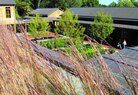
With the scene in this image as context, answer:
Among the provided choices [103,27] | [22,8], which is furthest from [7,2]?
[22,8]

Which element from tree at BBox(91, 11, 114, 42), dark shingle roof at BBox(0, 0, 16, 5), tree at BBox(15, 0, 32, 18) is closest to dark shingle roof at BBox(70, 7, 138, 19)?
tree at BBox(91, 11, 114, 42)

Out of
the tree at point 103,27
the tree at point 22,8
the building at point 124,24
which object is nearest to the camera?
the building at point 124,24

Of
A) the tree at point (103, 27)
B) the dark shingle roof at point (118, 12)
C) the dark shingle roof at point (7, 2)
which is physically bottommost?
the tree at point (103, 27)

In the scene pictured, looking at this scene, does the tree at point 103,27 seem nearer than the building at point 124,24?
No

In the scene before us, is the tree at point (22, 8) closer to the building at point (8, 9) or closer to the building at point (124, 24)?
the building at point (124, 24)

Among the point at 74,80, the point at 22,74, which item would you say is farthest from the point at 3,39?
the point at 74,80

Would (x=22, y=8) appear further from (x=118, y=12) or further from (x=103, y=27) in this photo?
(x=103, y=27)

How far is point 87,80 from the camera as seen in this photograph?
175 cm

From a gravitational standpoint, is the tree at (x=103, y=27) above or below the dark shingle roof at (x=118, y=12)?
below

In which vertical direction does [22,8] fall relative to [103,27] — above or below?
above

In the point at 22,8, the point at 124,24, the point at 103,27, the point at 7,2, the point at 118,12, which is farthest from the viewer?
the point at 22,8

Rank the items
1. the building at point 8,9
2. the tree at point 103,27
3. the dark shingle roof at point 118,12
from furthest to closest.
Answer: the building at point 8,9
the dark shingle roof at point 118,12
the tree at point 103,27

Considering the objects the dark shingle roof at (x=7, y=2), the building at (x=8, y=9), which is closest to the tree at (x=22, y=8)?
the dark shingle roof at (x=7, y=2)

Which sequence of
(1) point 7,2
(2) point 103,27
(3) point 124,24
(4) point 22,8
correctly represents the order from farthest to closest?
(4) point 22,8, (1) point 7,2, (3) point 124,24, (2) point 103,27
